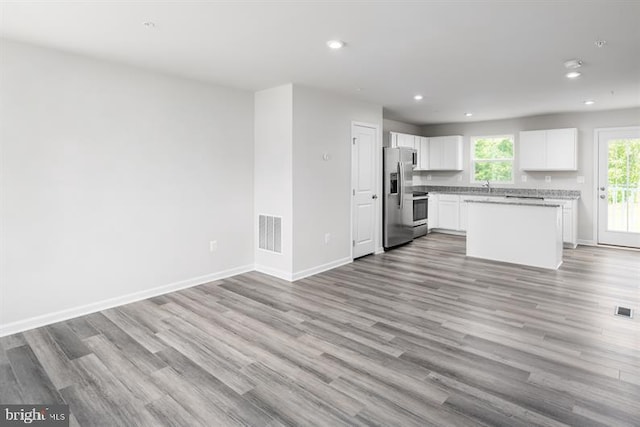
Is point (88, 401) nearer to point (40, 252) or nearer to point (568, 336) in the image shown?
point (40, 252)

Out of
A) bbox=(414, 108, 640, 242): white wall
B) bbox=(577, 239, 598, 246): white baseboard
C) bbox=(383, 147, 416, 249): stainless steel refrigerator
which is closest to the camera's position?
bbox=(383, 147, 416, 249): stainless steel refrigerator

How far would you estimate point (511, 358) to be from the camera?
2701 millimetres

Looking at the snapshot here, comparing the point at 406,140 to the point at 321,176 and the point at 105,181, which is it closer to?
the point at 321,176

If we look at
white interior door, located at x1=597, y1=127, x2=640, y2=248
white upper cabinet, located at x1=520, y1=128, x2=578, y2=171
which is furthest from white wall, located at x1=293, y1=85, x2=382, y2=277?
white interior door, located at x1=597, y1=127, x2=640, y2=248

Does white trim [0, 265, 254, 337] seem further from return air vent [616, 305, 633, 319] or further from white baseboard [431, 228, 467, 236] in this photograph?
white baseboard [431, 228, 467, 236]

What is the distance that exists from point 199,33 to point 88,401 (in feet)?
8.86

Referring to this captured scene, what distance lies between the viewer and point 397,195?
6598mm

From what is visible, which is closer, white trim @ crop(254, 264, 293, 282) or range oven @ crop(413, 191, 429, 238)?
white trim @ crop(254, 264, 293, 282)

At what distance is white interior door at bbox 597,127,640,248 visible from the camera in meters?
6.43

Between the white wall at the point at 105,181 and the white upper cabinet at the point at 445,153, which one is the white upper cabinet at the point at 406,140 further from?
the white wall at the point at 105,181

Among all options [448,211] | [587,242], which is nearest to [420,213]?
[448,211]

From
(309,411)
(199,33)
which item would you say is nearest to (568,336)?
(309,411)

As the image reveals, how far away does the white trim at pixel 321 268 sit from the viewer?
4785mm

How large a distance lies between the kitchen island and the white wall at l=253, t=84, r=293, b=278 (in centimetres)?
306
